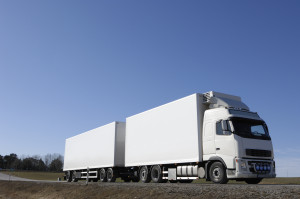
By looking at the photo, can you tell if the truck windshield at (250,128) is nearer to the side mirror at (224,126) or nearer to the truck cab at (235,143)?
the truck cab at (235,143)

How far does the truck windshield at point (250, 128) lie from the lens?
13.8m

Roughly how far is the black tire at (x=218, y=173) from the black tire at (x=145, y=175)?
552 centimetres

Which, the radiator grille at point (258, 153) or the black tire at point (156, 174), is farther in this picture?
the black tire at point (156, 174)

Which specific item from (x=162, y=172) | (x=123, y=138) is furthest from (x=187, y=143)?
(x=123, y=138)

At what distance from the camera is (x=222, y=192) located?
9609 mm

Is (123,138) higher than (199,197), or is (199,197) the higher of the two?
(123,138)

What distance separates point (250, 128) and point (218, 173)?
262 cm

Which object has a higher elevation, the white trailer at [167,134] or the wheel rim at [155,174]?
the white trailer at [167,134]

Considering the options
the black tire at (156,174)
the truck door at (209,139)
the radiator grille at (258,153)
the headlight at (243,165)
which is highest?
the truck door at (209,139)

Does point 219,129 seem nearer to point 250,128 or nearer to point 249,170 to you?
point 250,128

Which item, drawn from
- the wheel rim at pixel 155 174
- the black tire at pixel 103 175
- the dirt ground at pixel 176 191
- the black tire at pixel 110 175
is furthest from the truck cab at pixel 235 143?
the black tire at pixel 103 175

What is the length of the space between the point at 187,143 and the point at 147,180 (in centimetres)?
457

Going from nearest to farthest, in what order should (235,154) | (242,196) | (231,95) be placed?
(242,196) < (235,154) < (231,95)

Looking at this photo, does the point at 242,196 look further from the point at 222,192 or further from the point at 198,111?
the point at 198,111
